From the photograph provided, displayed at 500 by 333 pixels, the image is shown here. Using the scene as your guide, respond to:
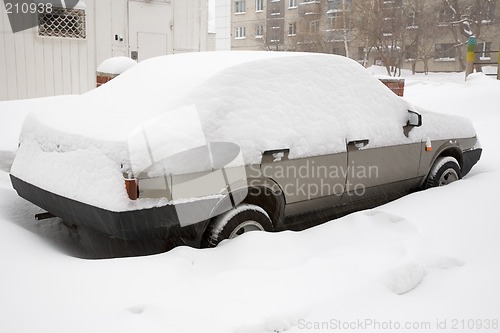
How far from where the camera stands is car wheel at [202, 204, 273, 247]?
3.61 meters

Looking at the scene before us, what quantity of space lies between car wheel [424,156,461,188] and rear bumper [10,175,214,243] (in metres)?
2.79

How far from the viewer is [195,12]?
13148 mm

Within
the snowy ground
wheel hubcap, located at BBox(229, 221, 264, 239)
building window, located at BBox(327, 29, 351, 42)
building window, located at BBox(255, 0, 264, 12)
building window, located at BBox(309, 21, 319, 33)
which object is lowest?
the snowy ground

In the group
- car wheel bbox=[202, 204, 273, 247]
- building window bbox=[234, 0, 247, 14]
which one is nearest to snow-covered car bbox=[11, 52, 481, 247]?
car wheel bbox=[202, 204, 273, 247]

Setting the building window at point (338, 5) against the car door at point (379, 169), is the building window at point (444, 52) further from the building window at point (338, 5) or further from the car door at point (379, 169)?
the car door at point (379, 169)

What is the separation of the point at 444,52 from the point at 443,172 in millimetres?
34451

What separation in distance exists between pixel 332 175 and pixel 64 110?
2306 mm

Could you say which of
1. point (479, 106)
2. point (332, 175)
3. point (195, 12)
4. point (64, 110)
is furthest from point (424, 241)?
point (195, 12)

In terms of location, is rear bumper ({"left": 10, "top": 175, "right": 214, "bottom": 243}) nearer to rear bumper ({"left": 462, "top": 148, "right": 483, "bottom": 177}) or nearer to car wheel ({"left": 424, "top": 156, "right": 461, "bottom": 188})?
car wheel ({"left": 424, "top": 156, "right": 461, "bottom": 188})

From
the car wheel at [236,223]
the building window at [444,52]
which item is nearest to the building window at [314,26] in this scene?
the building window at [444,52]

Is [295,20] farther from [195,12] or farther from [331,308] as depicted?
[331,308]

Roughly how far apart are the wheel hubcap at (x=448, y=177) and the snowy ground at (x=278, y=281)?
4.09ft

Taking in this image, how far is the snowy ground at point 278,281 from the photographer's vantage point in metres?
2.73

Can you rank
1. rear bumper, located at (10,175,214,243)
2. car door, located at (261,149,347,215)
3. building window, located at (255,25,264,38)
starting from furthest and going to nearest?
building window, located at (255,25,264,38) < car door, located at (261,149,347,215) < rear bumper, located at (10,175,214,243)
